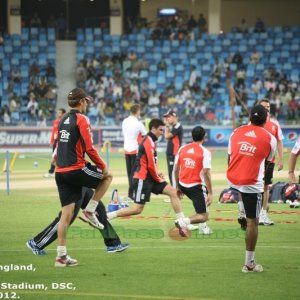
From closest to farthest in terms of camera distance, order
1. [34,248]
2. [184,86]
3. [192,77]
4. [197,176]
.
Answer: [34,248], [197,176], [184,86], [192,77]

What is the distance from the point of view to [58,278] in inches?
422

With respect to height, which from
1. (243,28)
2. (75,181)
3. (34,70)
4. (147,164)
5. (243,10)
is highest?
(243,10)

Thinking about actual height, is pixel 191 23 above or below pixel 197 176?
above

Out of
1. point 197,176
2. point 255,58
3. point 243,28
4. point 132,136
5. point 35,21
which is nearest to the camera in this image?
point 197,176

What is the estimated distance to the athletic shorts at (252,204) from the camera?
11.1 m

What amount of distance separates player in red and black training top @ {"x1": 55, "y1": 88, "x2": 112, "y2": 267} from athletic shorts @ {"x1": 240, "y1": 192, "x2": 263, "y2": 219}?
6.16 ft

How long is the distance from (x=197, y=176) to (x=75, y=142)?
3202 millimetres

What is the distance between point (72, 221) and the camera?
39.5 feet

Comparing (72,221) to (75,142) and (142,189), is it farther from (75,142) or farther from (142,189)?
(142,189)

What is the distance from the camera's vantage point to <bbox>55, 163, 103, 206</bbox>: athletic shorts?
11562 millimetres

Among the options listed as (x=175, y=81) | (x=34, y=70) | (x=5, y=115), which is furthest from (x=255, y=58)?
(x=5, y=115)

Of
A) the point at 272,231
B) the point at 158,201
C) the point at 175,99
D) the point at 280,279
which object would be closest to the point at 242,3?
the point at 175,99

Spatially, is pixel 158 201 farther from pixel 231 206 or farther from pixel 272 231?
pixel 272 231

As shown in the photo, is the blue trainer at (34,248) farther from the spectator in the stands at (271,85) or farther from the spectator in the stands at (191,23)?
the spectator in the stands at (191,23)
